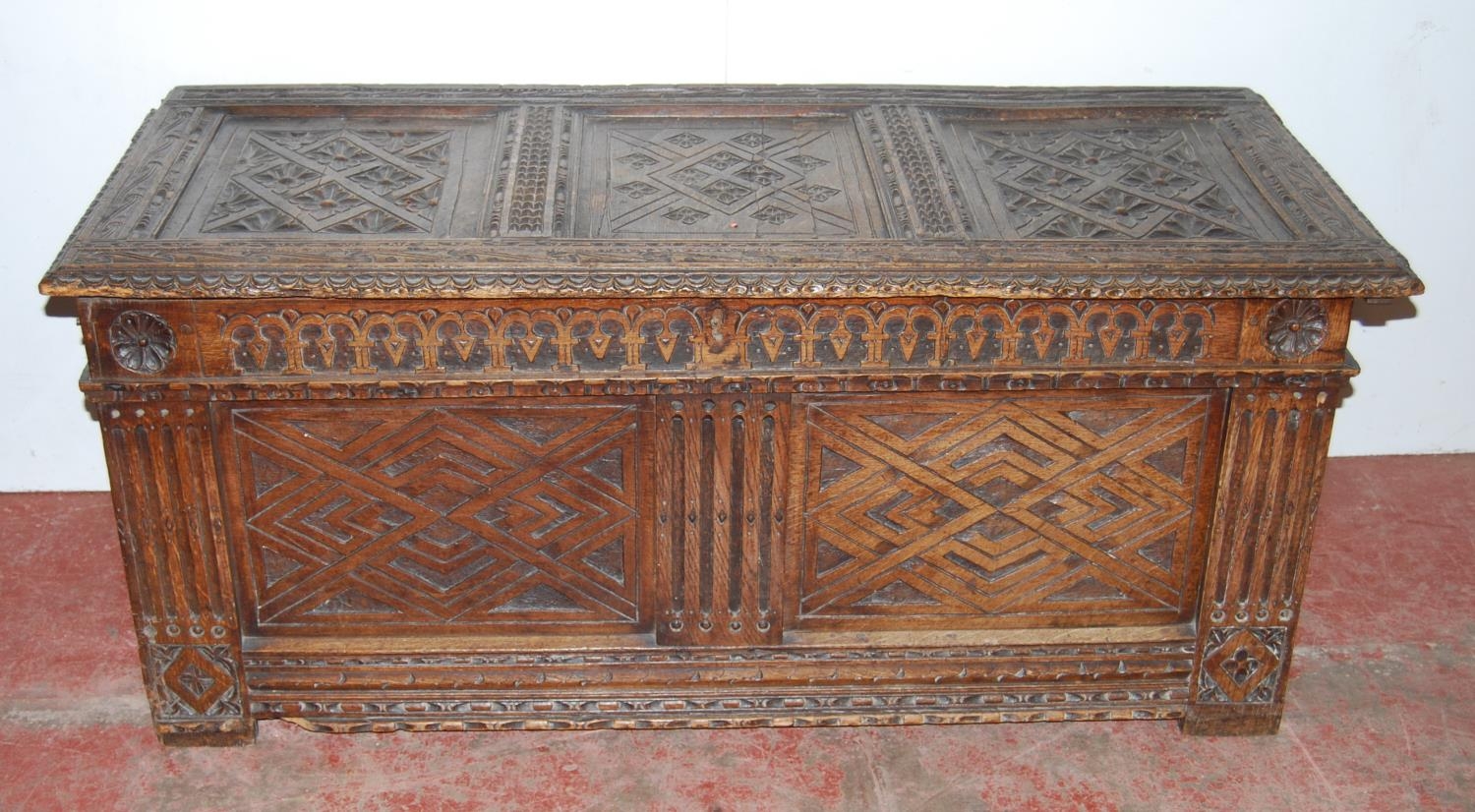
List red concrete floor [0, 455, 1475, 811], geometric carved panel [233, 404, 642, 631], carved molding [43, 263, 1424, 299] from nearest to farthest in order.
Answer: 1. carved molding [43, 263, 1424, 299]
2. geometric carved panel [233, 404, 642, 631]
3. red concrete floor [0, 455, 1475, 811]

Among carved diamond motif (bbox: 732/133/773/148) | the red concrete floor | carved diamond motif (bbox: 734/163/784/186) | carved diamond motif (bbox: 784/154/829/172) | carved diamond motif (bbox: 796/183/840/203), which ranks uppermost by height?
carved diamond motif (bbox: 732/133/773/148)

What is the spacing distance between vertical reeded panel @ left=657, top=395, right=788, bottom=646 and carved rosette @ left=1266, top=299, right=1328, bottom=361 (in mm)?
866

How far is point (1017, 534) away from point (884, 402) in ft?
1.26

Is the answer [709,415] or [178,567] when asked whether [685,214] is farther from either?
[178,567]

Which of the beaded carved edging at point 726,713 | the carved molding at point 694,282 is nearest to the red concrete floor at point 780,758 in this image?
the beaded carved edging at point 726,713

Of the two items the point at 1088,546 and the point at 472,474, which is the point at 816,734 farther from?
the point at 472,474

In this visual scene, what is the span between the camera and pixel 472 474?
2992 mm

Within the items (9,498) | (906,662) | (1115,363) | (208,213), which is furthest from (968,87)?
(9,498)

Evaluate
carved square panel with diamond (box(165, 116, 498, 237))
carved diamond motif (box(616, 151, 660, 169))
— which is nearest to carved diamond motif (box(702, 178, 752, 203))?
carved diamond motif (box(616, 151, 660, 169))

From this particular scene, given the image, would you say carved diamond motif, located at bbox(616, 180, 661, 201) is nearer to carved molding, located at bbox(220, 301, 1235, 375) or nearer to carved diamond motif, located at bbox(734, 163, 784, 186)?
carved diamond motif, located at bbox(734, 163, 784, 186)

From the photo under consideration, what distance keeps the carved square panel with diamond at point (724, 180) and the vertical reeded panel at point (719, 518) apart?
0.33 metres

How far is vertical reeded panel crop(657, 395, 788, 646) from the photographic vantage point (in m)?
2.95

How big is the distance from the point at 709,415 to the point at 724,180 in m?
0.51

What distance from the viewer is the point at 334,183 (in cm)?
311
